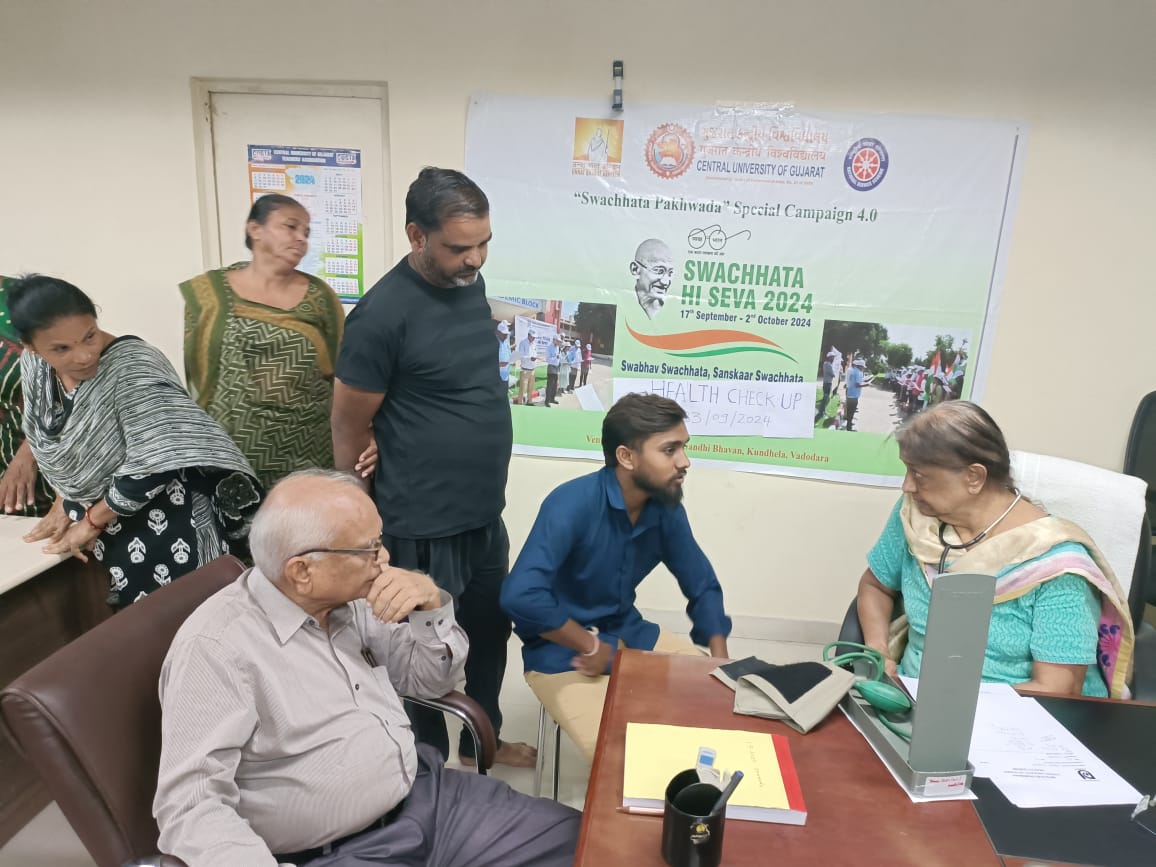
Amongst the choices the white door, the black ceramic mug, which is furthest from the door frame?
the black ceramic mug

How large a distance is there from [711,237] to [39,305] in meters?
2.10

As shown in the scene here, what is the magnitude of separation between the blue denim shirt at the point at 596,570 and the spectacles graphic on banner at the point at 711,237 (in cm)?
129

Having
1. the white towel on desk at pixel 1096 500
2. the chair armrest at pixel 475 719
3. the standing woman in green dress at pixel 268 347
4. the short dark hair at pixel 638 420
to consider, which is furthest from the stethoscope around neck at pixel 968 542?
the standing woman in green dress at pixel 268 347

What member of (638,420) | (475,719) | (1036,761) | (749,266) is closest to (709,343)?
(749,266)

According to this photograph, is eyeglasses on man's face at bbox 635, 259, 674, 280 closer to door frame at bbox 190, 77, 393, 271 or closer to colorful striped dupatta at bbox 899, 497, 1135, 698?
door frame at bbox 190, 77, 393, 271

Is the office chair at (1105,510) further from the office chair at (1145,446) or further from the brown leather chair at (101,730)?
the brown leather chair at (101,730)

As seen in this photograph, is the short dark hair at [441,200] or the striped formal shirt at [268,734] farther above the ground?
the short dark hair at [441,200]

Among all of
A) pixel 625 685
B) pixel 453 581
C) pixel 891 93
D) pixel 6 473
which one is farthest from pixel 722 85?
pixel 6 473

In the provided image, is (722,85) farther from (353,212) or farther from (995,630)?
(995,630)

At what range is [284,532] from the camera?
3.84 ft

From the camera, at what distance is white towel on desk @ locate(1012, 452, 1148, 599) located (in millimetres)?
1692

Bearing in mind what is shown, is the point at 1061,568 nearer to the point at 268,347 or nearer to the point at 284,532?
the point at 284,532

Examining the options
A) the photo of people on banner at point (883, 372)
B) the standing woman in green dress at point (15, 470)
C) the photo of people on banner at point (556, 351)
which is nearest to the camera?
the standing woman in green dress at point (15, 470)

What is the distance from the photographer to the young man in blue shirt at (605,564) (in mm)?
1655
